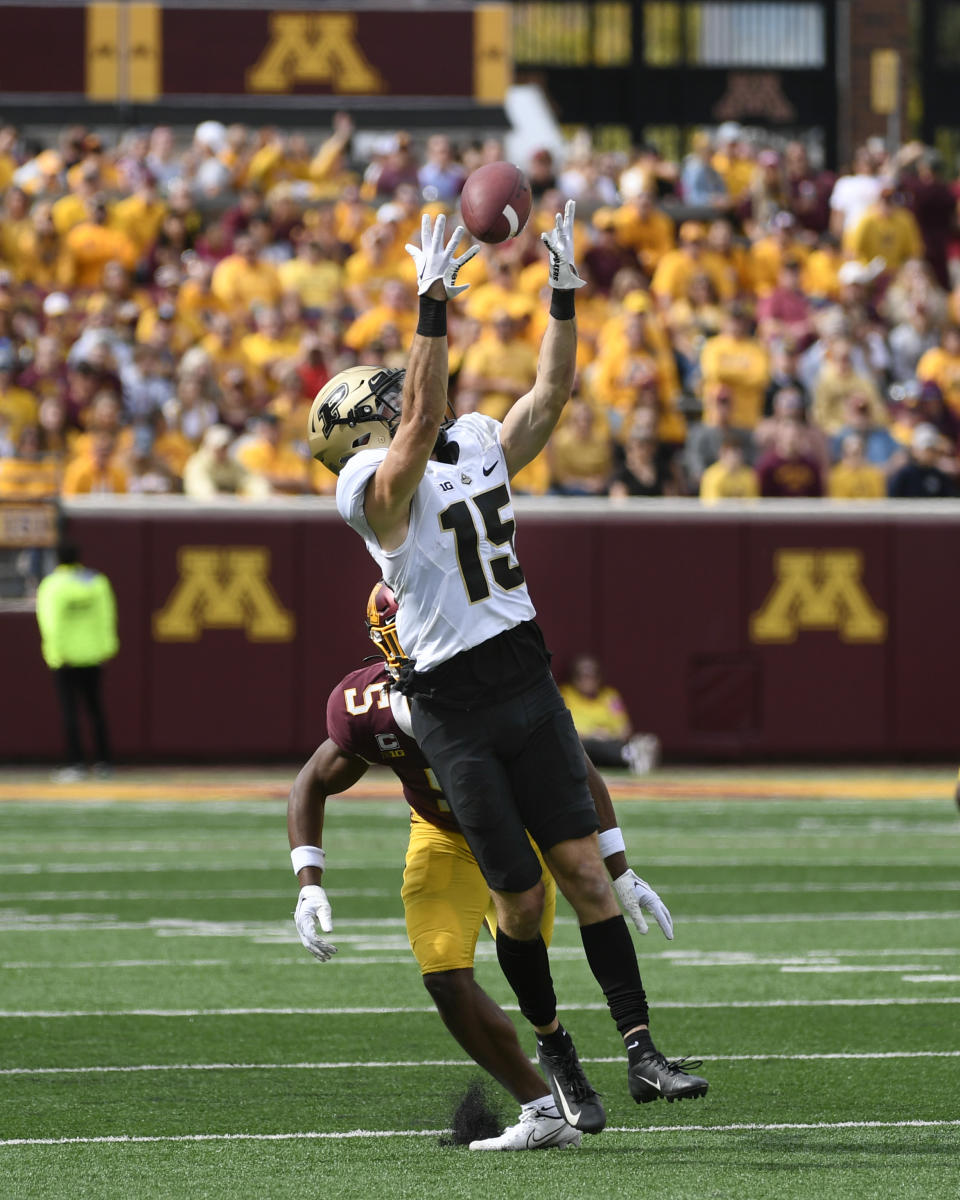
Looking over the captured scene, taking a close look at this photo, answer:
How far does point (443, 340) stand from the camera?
5.10 metres

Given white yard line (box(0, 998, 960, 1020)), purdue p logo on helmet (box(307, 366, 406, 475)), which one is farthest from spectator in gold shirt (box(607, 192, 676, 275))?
purdue p logo on helmet (box(307, 366, 406, 475))

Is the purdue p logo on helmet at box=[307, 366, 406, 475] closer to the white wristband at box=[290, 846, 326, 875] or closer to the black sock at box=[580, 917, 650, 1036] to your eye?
the white wristband at box=[290, 846, 326, 875]

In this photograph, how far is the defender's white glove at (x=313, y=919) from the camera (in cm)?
543

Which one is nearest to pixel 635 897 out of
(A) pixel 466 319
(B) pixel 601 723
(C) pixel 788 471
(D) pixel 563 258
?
(D) pixel 563 258

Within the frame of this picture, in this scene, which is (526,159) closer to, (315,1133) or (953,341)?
(953,341)

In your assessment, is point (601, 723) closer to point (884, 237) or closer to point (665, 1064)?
point (884, 237)

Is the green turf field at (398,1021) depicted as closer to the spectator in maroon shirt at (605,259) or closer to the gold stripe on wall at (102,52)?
the spectator in maroon shirt at (605,259)

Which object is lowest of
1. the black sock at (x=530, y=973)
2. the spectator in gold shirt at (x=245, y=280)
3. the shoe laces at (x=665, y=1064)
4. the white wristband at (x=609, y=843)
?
the shoe laces at (x=665, y=1064)

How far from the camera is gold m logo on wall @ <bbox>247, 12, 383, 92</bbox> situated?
906 inches

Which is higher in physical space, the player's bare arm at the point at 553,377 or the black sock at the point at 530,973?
the player's bare arm at the point at 553,377

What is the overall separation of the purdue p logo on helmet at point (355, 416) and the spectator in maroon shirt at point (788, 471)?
11.7 metres

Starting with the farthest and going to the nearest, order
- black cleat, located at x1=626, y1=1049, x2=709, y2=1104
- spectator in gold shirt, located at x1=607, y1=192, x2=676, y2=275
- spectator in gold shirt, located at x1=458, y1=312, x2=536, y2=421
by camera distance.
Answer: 1. spectator in gold shirt, located at x1=607, y1=192, x2=676, y2=275
2. spectator in gold shirt, located at x1=458, y1=312, x2=536, y2=421
3. black cleat, located at x1=626, y1=1049, x2=709, y2=1104

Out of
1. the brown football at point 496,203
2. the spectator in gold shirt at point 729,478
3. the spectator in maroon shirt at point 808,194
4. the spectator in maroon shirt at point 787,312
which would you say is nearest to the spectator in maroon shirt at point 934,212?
the spectator in maroon shirt at point 808,194

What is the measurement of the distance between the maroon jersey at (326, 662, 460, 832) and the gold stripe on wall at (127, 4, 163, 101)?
18.2 m
